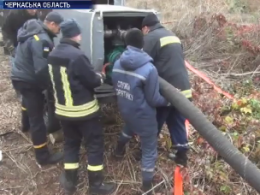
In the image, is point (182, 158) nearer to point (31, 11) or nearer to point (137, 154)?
point (137, 154)

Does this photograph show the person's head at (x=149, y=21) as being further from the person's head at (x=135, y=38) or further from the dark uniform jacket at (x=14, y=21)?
the dark uniform jacket at (x=14, y=21)

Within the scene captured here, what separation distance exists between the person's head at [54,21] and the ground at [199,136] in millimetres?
1321

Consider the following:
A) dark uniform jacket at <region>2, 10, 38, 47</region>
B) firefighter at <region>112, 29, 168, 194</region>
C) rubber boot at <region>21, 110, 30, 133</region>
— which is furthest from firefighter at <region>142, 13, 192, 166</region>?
dark uniform jacket at <region>2, 10, 38, 47</region>

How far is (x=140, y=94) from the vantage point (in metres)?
3.48

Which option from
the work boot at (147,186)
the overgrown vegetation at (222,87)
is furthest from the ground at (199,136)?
the work boot at (147,186)

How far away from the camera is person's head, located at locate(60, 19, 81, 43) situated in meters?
3.37

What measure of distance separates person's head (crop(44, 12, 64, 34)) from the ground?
1321 millimetres

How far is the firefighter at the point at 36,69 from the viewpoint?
3.88 meters

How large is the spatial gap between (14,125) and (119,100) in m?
2.10

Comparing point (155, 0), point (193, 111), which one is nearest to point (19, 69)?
point (193, 111)

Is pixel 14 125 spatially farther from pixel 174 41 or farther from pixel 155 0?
pixel 155 0

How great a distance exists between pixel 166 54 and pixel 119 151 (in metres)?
1.23

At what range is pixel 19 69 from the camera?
13.4ft

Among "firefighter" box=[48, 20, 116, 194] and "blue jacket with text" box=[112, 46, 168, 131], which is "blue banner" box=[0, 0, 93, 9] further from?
"blue jacket with text" box=[112, 46, 168, 131]
